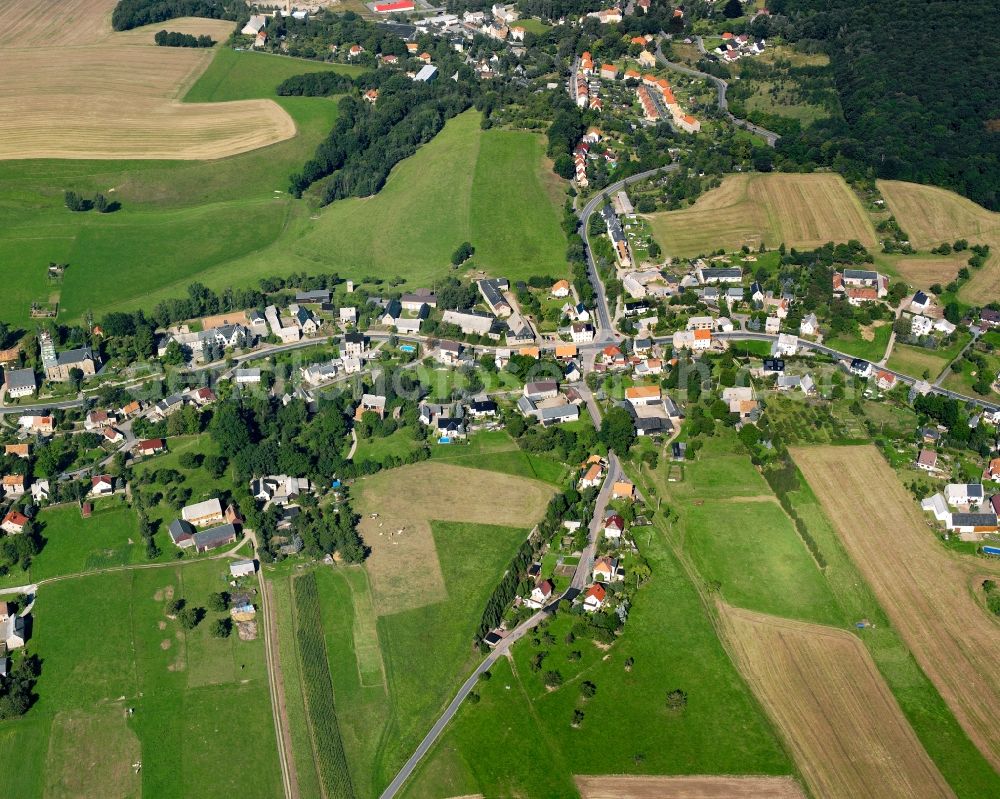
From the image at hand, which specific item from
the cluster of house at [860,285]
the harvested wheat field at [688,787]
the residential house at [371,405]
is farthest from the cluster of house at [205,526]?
the cluster of house at [860,285]

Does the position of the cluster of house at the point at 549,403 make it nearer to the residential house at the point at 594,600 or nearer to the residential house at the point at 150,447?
the residential house at the point at 594,600

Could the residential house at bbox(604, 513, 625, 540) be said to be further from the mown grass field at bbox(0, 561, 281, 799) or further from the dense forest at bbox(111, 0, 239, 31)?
the dense forest at bbox(111, 0, 239, 31)

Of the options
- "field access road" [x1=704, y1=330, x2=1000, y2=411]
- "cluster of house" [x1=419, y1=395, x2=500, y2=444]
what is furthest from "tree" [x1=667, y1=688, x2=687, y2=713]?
"field access road" [x1=704, y1=330, x2=1000, y2=411]

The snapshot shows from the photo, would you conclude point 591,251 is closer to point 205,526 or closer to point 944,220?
point 944,220

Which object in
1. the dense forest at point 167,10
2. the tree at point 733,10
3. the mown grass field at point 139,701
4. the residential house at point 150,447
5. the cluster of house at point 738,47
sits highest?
the dense forest at point 167,10

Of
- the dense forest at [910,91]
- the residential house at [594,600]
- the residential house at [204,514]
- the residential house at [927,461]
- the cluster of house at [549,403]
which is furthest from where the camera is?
the dense forest at [910,91]

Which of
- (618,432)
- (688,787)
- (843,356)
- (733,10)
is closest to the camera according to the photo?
(688,787)

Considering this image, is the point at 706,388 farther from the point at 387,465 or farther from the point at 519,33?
the point at 519,33

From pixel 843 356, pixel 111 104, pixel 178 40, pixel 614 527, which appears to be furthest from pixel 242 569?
pixel 178 40
